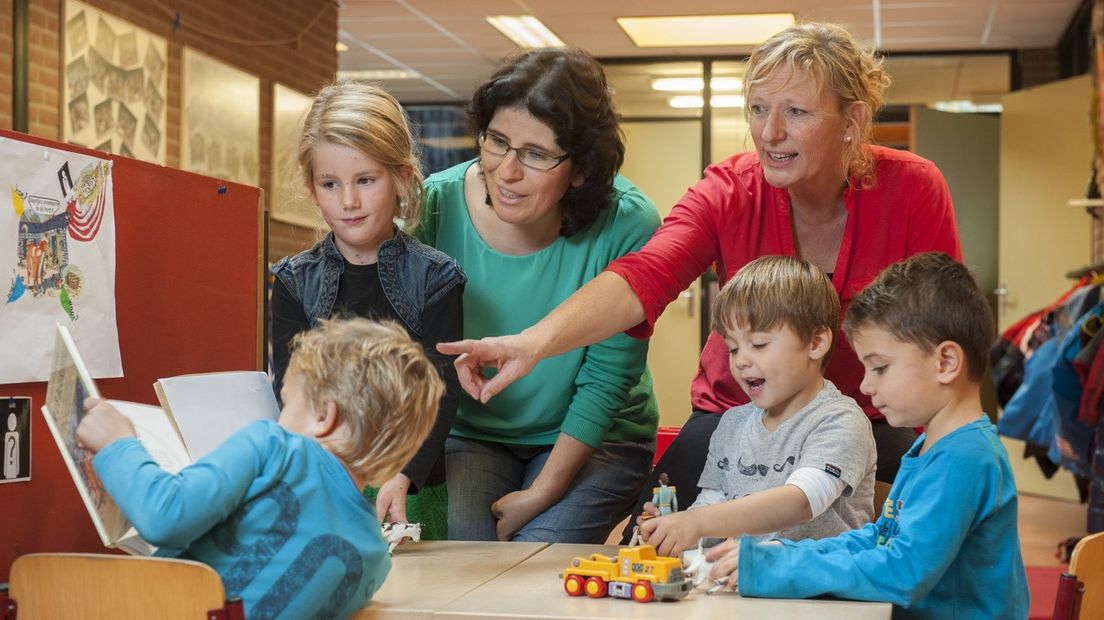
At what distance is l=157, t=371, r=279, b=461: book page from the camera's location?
6.01 feet

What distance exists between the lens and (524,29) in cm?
934

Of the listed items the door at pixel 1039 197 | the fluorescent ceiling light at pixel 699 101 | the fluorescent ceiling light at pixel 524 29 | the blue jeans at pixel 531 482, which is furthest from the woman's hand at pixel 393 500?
the fluorescent ceiling light at pixel 699 101

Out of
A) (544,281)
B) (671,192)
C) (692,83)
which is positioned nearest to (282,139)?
(671,192)

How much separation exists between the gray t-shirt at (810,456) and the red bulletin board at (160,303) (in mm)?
976

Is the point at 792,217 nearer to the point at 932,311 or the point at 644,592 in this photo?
the point at 932,311

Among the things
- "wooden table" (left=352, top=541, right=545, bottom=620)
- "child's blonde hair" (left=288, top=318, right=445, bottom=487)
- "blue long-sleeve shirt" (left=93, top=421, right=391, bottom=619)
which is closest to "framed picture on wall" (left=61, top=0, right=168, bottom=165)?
"wooden table" (left=352, top=541, right=545, bottom=620)

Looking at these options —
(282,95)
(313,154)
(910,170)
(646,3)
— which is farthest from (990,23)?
(313,154)

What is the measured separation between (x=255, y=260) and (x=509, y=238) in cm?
55

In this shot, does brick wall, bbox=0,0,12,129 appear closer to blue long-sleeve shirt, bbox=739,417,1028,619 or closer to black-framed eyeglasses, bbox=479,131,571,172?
Result: black-framed eyeglasses, bbox=479,131,571,172

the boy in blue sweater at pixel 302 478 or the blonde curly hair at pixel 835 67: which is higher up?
the blonde curly hair at pixel 835 67

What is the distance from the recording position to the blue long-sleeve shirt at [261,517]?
1.48m

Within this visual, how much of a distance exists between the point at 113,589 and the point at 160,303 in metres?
0.79

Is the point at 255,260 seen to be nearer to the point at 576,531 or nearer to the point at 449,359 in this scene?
the point at 449,359

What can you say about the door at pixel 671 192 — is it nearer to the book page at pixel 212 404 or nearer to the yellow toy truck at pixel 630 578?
the book page at pixel 212 404
